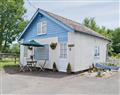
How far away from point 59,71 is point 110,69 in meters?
4.47

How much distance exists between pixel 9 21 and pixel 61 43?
21.7 meters

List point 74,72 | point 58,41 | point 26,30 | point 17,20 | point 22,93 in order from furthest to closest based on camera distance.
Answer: point 17,20 < point 26,30 < point 58,41 < point 74,72 < point 22,93

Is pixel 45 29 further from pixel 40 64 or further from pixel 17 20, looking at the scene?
pixel 17 20

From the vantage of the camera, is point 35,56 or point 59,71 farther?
point 35,56

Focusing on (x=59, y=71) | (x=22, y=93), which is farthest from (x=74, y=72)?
(x=22, y=93)

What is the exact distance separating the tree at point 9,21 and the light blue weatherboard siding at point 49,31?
15501 millimetres

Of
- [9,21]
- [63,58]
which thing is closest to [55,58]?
[63,58]

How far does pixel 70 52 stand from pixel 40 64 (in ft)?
12.7

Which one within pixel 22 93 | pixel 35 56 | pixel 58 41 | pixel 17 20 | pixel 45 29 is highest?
pixel 17 20

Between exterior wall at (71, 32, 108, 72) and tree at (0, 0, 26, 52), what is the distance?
68.3ft

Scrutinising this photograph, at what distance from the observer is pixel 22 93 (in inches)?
320

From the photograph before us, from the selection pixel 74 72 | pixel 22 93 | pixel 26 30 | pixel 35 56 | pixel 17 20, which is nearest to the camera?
pixel 22 93

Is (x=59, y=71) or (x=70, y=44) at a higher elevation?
(x=70, y=44)

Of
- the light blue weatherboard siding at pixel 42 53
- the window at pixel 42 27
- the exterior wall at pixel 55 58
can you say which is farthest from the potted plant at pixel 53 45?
the window at pixel 42 27
